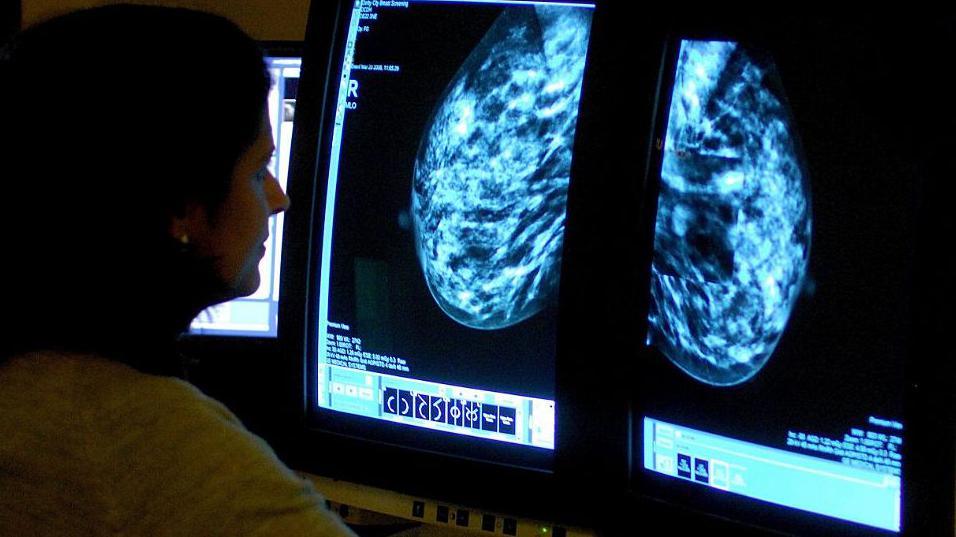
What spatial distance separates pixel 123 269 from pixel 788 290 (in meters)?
0.56

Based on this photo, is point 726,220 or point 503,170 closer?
point 726,220

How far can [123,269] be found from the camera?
0.89 m

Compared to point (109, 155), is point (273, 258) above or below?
below

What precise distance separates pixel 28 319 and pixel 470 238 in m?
0.47

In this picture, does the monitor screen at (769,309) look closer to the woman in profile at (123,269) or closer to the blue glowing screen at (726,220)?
the blue glowing screen at (726,220)

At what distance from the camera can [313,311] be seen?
1260 mm

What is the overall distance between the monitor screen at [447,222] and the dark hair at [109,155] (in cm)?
31

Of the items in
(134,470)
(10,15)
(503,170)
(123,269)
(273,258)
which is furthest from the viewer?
(10,15)

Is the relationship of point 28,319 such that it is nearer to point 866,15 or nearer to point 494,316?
point 494,316

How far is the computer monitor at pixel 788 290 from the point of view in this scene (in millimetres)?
824

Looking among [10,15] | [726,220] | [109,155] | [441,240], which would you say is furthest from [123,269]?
[10,15]

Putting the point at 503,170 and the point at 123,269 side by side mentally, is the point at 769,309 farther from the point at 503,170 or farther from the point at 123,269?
the point at 123,269

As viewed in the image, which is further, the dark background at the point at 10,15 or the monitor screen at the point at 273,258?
the dark background at the point at 10,15

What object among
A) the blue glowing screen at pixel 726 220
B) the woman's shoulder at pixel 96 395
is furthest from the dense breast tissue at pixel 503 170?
the woman's shoulder at pixel 96 395
